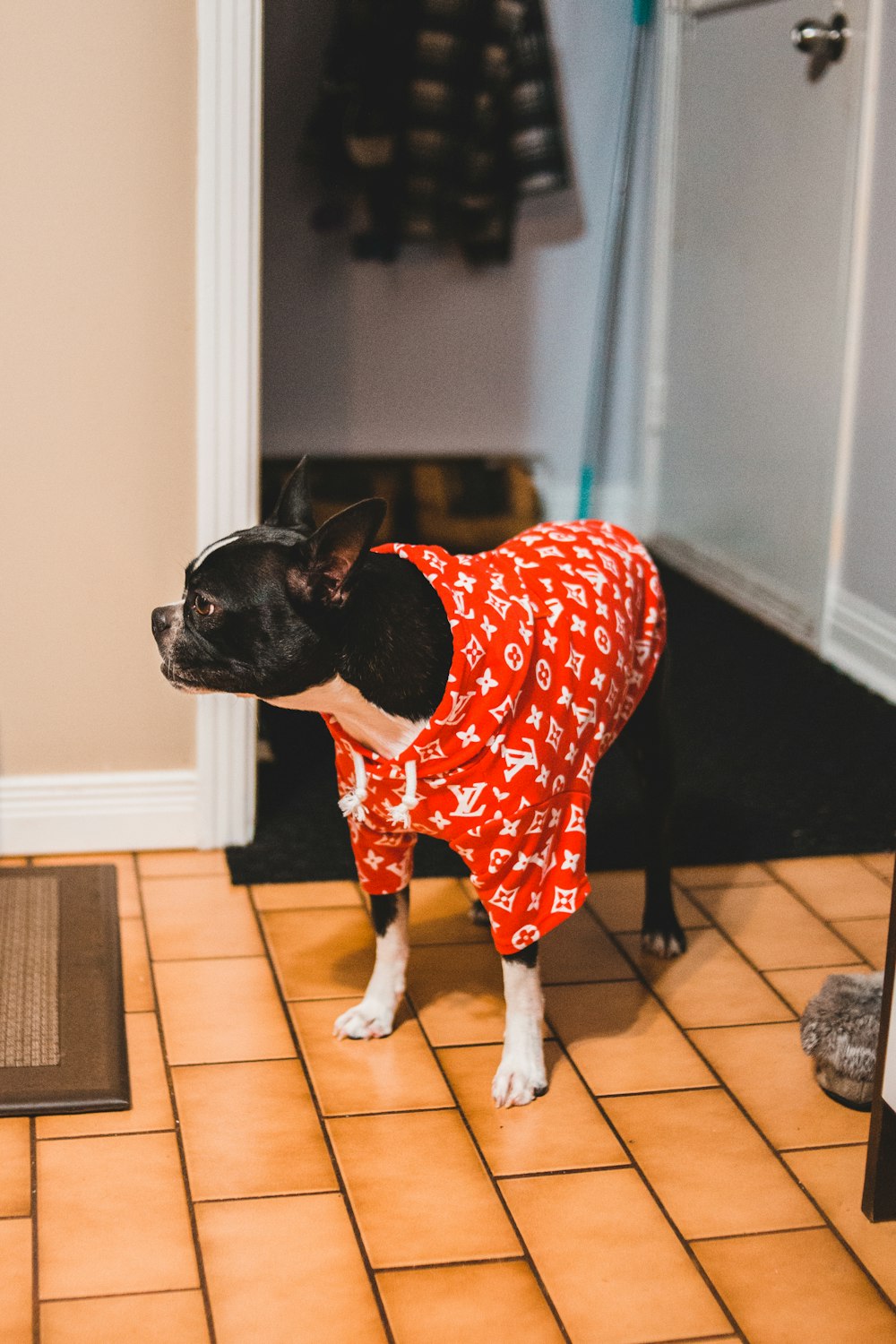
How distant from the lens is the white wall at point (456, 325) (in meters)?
4.22

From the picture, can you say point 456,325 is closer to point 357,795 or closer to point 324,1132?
point 357,795

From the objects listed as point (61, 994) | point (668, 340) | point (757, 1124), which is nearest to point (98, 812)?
point (61, 994)

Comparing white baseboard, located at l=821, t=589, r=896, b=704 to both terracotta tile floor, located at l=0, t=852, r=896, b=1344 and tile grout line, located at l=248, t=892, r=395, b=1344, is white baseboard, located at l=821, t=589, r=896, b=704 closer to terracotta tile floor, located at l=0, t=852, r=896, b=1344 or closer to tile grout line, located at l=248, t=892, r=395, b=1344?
terracotta tile floor, located at l=0, t=852, r=896, b=1344

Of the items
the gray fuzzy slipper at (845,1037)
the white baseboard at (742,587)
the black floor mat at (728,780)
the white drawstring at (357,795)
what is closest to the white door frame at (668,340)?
the white baseboard at (742,587)

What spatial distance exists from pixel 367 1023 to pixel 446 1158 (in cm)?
29

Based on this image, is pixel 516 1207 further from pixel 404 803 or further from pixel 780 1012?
pixel 780 1012

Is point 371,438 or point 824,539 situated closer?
point 824,539

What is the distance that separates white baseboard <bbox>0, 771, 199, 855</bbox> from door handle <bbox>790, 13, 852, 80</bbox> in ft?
7.22

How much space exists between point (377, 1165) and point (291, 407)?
2949 mm

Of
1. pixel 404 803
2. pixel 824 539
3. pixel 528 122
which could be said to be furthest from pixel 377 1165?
pixel 528 122

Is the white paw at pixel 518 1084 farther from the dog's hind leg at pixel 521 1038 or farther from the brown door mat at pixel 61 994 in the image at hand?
the brown door mat at pixel 61 994

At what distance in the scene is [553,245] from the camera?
14.5 feet

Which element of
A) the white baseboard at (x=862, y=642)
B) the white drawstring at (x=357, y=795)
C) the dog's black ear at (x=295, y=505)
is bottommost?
the white baseboard at (x=862, y=642)

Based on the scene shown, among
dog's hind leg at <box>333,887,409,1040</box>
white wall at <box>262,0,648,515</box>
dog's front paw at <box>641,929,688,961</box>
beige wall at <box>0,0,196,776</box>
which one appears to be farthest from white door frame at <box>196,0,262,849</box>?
white wall at <box>262,0,648,515</box>
